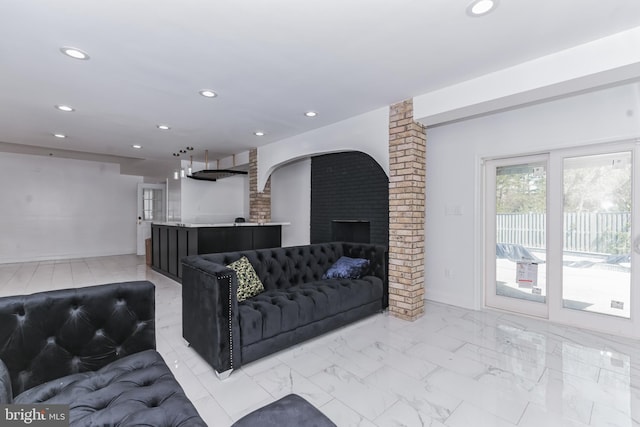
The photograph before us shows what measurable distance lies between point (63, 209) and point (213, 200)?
4021 millimetres

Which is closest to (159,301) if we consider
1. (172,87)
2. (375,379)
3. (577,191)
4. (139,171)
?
(172,87)

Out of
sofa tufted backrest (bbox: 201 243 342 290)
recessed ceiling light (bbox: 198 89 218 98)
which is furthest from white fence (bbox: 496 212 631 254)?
recessed ceiling light (bbox: 198 89 218 98)

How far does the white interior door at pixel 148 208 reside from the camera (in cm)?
913

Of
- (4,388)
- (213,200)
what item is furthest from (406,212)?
(213,200)

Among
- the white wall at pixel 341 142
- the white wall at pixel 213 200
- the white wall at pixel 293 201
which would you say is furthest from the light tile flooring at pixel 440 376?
the white wall at pixel 213 200

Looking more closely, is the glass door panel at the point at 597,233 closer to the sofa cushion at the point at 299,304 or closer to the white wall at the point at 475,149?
the white wall at the point at 475,149

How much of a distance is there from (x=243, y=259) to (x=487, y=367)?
2375 mm

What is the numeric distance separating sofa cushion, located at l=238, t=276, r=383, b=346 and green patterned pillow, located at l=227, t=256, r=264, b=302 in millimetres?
63

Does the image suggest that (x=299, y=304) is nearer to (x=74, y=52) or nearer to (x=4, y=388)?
(x=4, y=388)

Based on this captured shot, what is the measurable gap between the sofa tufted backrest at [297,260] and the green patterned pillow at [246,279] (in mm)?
111

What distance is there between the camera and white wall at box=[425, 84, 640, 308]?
10.0 feet

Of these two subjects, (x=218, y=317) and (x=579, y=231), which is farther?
(x=579, y=231)

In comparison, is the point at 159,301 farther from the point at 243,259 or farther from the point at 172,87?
the point at 172,87

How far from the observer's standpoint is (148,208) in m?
9.32
